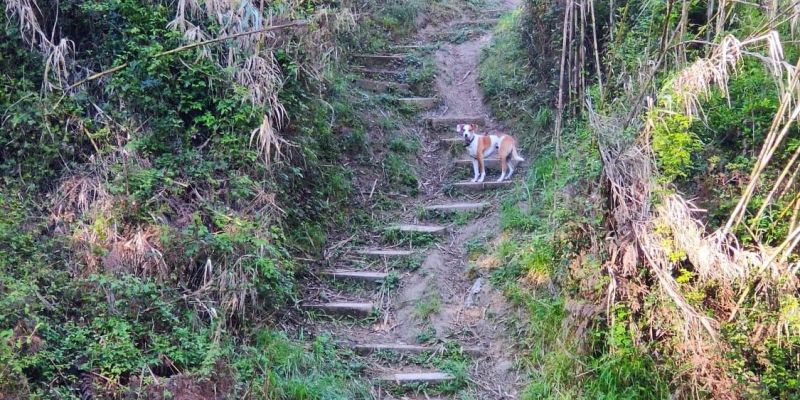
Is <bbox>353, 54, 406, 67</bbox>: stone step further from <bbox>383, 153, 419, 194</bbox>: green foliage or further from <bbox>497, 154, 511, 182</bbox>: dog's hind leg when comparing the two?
<bbox>497, 154, 511, 182</bbox>: dog's hind leg

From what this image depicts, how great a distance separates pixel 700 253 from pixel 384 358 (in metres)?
2.52

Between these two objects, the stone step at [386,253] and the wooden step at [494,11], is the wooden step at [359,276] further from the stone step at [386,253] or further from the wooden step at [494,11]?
the wooden step at [494,11]

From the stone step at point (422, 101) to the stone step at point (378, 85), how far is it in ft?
0.87

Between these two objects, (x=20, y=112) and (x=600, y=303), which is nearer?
(x=600, y=303)

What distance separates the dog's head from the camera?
8148 millimetres

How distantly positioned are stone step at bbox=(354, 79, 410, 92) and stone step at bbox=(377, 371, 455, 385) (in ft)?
15.9

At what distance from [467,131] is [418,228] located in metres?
1.66

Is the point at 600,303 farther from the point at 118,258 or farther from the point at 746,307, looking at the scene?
the point at 118,258

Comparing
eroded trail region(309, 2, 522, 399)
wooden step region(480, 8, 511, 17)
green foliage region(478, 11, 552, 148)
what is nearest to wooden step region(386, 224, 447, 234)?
eroded trail region(309, 2, 522, 399)

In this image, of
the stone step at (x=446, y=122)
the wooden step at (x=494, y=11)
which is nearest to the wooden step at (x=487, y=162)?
the stone step at (x=446, y=122)

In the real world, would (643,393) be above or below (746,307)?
below

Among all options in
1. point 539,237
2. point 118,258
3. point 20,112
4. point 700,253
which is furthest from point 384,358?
point 20,112

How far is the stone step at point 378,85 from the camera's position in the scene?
9250 millimetres

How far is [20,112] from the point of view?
18.0ft
